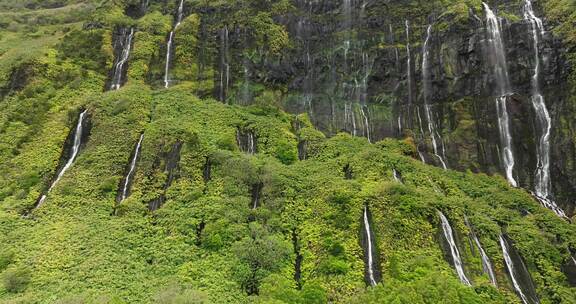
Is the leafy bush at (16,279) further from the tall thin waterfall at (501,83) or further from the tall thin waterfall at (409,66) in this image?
the tall thin waterfall at (409,66)

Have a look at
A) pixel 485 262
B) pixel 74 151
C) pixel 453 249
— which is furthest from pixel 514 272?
pixel 74 151

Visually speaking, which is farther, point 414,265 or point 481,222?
point 481,222

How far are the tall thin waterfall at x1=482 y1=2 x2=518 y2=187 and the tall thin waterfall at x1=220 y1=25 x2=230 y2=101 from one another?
88.7ft

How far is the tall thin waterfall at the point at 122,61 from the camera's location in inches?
1735

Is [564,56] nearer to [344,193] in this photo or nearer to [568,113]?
[568,113]

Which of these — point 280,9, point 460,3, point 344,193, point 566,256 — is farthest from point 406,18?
point 566,256

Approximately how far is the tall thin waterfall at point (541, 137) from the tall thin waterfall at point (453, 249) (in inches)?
416

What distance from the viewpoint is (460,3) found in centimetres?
4331

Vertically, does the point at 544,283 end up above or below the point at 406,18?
below

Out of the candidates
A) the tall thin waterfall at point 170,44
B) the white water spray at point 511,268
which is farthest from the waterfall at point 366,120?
the tall thin waterfall at point 170,44

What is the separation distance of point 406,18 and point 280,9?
15.8 metres

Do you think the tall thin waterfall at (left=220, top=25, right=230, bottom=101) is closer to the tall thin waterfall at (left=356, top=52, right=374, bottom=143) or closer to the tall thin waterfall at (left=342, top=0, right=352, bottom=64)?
the tall thin waterfall at (left=342, top=0, right=352, bottom=64)

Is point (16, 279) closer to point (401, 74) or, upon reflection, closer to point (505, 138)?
point (505, 138)

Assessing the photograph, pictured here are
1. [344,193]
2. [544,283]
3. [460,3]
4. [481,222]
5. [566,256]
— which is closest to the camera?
[544,283]
